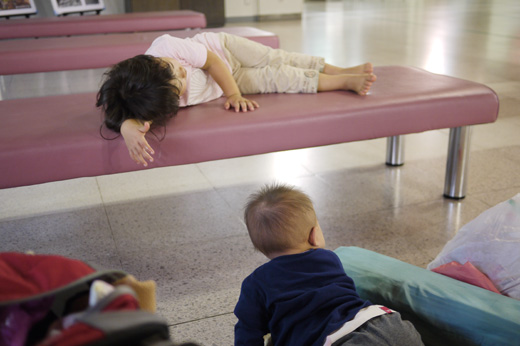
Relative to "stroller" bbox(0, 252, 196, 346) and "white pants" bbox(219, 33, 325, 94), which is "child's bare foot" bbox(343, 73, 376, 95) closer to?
"white pants" bbox(219, 33, 325, 94)

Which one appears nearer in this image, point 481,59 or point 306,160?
point 306,160

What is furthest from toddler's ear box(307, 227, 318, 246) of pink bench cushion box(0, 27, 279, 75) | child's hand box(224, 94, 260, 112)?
pink bench cushion box(0, 27, 279, 75)

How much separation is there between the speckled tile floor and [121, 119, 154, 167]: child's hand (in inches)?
14.1

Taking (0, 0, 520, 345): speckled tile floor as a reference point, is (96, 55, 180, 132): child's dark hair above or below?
above

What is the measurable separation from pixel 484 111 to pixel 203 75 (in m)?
0.98

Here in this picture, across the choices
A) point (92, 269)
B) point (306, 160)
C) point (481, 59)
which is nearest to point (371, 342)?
point (92, 269)

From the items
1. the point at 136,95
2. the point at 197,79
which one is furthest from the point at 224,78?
the point at 136,95

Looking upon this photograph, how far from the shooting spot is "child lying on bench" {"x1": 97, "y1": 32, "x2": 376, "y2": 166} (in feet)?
4.93

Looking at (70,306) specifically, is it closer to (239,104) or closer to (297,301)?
(297,301)

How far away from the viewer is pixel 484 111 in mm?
1875

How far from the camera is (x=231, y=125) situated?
5.23 feet

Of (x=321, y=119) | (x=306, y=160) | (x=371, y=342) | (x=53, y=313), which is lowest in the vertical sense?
(x=306, y=160)

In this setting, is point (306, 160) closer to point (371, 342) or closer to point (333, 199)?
point (333, 199)

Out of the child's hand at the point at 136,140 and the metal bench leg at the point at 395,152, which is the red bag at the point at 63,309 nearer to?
the child's hand at the point at 136,140
